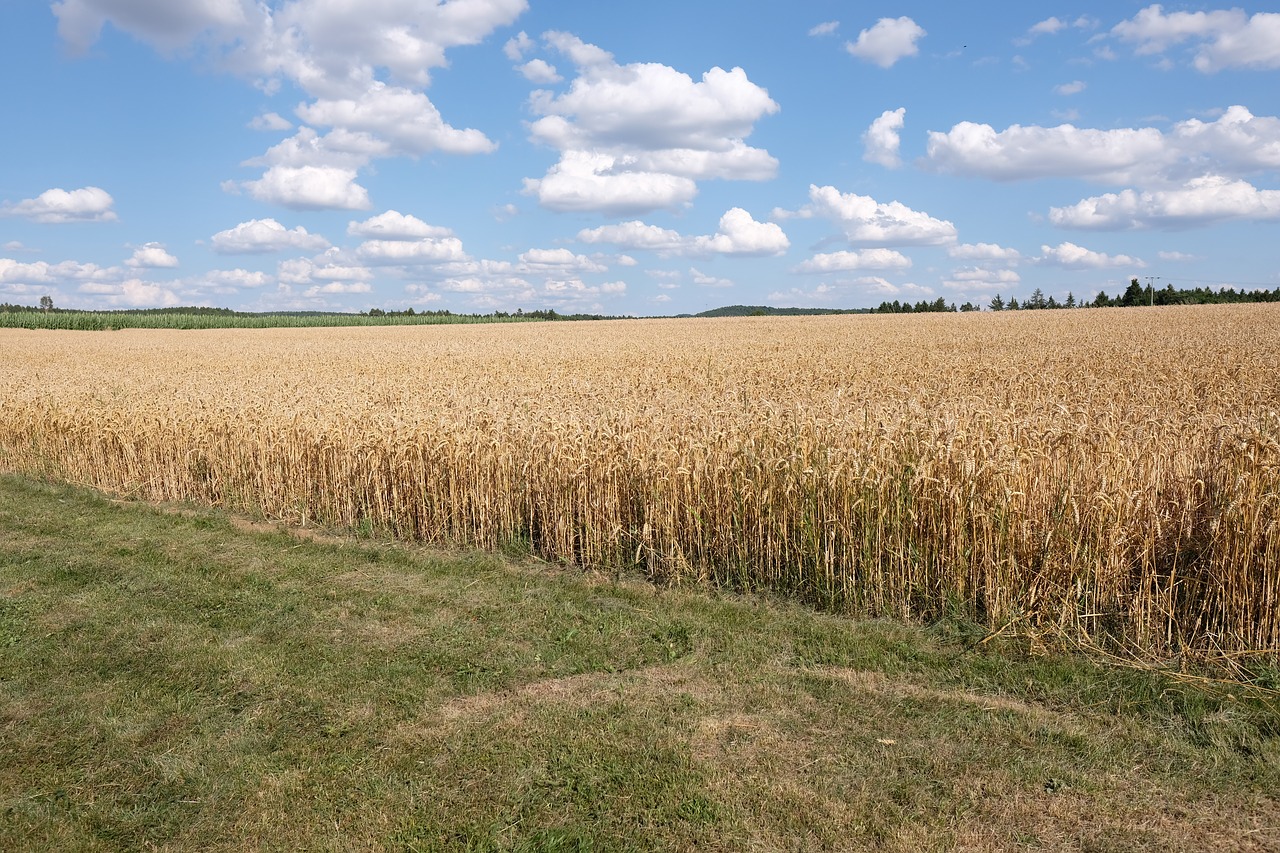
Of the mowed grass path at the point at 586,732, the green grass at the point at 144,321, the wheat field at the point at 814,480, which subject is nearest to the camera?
the mowed grass path at the point at 586,732

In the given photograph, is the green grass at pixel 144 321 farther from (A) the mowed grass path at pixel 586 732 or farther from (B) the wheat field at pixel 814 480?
(A) the mowed grass path at pixel 586 732

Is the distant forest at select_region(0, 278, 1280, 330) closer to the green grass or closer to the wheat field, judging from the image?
the green grass

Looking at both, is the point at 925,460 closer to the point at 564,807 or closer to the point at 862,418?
the point at 862,418

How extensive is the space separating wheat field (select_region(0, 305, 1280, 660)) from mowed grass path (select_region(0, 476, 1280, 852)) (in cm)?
62

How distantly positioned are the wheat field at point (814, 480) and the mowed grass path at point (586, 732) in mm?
619

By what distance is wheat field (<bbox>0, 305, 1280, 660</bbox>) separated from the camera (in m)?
5.91

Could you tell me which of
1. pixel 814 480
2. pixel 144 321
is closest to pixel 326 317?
pixel 144 321

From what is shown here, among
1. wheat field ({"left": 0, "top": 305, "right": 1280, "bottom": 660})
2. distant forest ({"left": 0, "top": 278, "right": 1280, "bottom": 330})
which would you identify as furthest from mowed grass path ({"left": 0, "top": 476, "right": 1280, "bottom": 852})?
distant forest ({"left": 0, "top": 278, "right": 1280, "bottom": 330})

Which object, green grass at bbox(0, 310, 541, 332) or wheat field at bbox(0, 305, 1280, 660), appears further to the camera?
green grass at bbox(0, 310, 541, 332)

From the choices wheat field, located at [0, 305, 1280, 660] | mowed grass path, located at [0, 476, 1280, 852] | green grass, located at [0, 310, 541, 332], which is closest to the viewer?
mowed grass path, located at [0, 476, 1280, 852]

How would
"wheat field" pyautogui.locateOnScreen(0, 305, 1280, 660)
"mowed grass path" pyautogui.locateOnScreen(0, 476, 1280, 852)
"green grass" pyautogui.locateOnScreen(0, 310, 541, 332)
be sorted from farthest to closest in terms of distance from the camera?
1. "green grass" pyautogui.locateOnScreen(0, 310, 541, 332)
2. "wheat field" pyautogui.locateOnScreen(0, 305, 1280, 660)
3. "mowed grass path" pyautogui.locateOnScreen(0, 476, 1280, 852)

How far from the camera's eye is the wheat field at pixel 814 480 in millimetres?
5910

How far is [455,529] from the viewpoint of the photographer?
355 inches

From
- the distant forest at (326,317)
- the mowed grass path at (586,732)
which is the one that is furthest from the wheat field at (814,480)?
the distant forest at (326,317)
